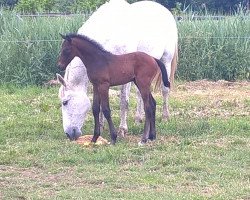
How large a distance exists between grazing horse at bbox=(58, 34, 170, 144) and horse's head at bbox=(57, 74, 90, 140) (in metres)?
0.35

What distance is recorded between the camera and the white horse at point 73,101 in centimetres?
887

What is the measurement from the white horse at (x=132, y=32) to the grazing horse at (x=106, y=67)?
471mm

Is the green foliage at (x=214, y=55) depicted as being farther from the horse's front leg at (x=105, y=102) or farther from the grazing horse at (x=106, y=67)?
the horse's front leg at (x=105, y=102)

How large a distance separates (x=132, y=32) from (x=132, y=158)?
2.23 meters

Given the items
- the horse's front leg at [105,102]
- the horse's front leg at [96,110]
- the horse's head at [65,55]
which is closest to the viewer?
the horse's head at [65,55]

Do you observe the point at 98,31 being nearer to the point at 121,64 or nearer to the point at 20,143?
the point at 121,64

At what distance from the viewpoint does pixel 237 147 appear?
8148 millimetres

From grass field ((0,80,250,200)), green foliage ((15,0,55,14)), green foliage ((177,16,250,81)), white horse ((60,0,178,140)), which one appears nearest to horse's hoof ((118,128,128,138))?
white horse ((60,0,178,140))

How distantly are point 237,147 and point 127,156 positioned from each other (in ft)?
4.24

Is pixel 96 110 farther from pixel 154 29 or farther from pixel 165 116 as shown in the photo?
pixel 154 29

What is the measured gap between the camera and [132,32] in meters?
9.38

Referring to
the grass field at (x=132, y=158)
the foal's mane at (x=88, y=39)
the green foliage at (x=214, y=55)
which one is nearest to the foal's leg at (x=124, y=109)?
the grass field at (x=132, y=158)

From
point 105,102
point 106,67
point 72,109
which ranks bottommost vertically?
point 72,109

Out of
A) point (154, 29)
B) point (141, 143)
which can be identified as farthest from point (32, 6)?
point (141, 143)
